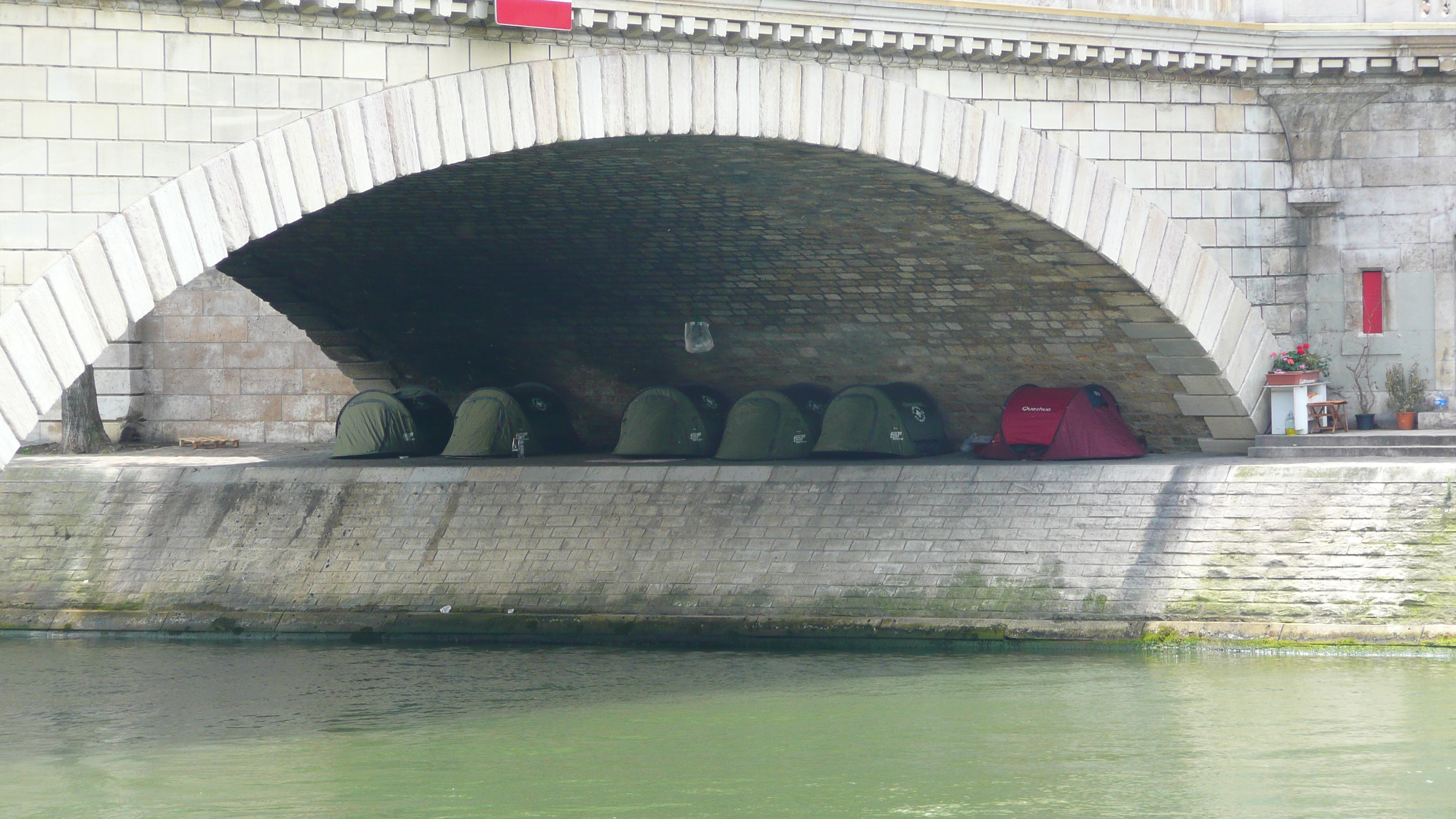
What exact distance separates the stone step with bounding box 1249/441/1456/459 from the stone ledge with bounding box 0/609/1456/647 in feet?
8.12

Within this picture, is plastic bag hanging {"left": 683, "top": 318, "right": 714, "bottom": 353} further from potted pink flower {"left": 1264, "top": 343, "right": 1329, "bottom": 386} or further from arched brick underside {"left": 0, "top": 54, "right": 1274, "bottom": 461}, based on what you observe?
potted pink flower {"left": 1264, "top": 343, "right": 1329, "bottom": 386}

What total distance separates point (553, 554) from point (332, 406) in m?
8.27

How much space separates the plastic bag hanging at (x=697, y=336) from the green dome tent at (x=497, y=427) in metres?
2.41

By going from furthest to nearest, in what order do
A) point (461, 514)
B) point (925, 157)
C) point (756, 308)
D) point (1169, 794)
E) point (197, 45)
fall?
point (756, 308)
point (461, 514)
point (925, 157)
point (197, 45)
point (1169, 794)

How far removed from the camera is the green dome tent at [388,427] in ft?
72.6

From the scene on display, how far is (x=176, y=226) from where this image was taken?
1182 centimetres

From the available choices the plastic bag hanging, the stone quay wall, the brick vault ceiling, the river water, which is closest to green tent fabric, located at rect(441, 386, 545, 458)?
the brick vault ceiling

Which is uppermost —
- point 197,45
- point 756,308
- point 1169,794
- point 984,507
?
point 197,45

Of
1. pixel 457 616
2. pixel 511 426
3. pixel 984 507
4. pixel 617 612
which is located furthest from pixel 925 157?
pixel 511 426

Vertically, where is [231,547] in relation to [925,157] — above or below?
below

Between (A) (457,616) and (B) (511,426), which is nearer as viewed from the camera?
(A) (457,616)

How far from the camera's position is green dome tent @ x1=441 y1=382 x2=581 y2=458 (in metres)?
22.3

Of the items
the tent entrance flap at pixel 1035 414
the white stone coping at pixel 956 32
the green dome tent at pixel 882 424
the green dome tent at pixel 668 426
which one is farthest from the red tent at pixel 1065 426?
the green dome tent at pixel 668 426

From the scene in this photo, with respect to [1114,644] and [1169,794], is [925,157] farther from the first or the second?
[1169,794]
